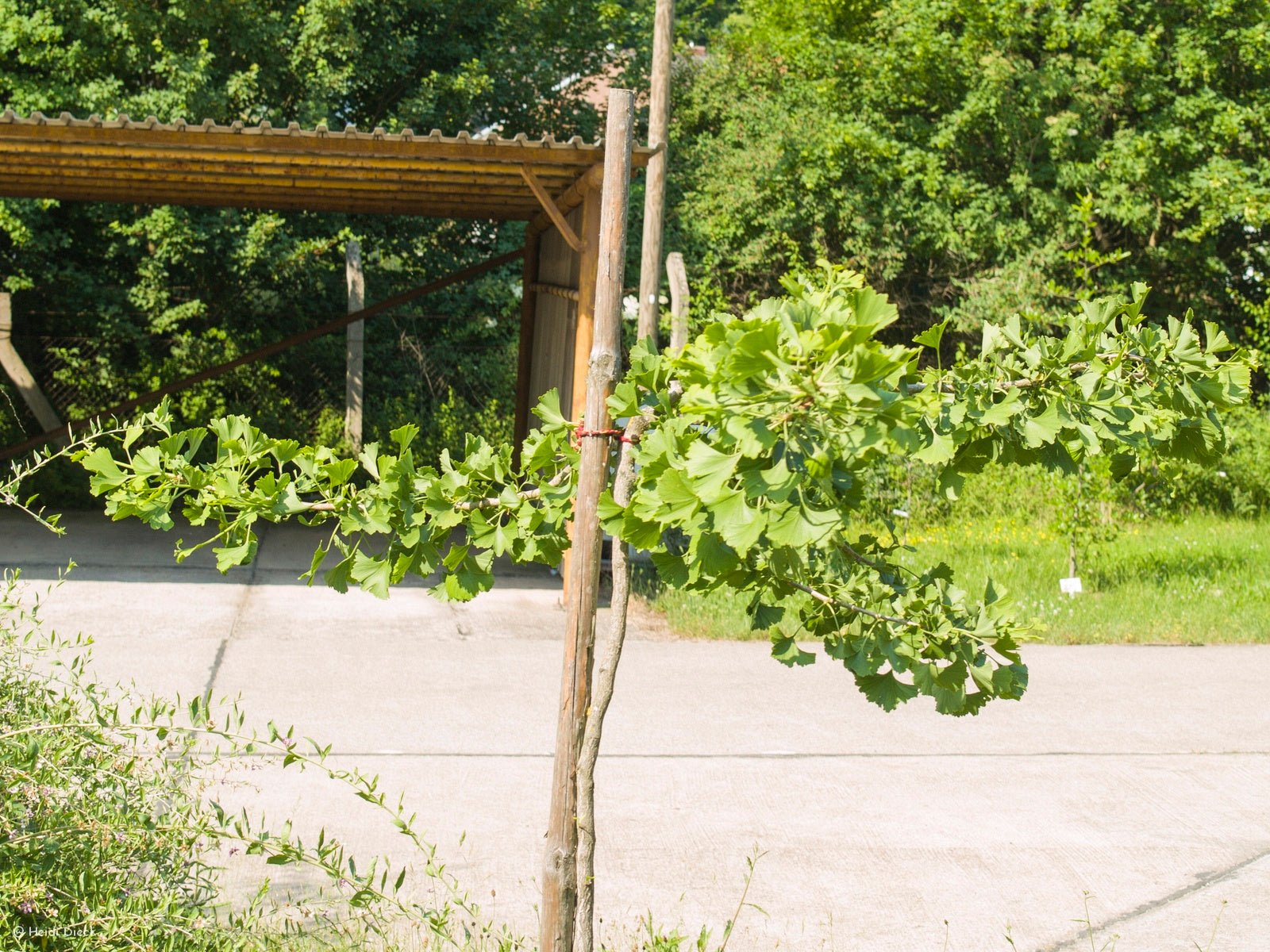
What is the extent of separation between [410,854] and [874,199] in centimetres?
1351

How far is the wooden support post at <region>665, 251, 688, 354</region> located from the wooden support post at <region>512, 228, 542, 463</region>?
3.77ft

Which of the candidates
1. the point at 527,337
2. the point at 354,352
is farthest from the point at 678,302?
the point at 354,352

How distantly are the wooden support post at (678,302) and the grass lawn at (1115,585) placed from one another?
2382mm

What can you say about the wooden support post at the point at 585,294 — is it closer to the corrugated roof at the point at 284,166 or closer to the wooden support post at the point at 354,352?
the corrugated roof at the point at 284,166

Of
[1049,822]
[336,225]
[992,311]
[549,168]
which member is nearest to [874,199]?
[992,311]

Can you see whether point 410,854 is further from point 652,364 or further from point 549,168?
point 549,168

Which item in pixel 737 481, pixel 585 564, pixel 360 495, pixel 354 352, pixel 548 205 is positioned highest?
pixel 548 205

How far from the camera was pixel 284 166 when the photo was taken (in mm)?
8359

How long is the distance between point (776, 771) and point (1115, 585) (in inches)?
183

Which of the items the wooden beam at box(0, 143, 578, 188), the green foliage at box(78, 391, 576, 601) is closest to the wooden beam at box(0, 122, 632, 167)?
the wooden beam at box(0, 143, 578, 188)

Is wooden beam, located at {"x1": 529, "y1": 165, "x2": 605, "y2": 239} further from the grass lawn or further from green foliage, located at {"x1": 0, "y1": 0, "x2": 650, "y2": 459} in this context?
green foliage, located at {"x1": 0, "y1": 0, "x2": 650, "y2": 459}

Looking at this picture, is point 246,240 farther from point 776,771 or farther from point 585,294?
point 776,771

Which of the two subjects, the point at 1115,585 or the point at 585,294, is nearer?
the point at 585,294

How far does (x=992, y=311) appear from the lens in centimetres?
1534
